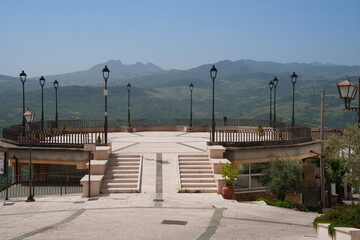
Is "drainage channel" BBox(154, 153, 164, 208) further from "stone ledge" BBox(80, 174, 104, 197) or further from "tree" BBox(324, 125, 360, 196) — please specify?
"tree" BBox(324, 125, 360, 196)

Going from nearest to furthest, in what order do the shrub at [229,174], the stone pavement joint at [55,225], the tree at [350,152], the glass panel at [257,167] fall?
the tree at [350,152], the stone pavement joint at [55,225], the shrub at [229,174], the glass panel at [257,167]

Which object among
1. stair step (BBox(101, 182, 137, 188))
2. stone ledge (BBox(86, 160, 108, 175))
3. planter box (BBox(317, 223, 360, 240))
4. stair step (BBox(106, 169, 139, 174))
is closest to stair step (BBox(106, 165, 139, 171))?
stair step (BBox(106, 169, 139, 174))

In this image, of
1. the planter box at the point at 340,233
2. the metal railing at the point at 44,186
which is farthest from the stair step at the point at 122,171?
the planter box at the point at 340,233

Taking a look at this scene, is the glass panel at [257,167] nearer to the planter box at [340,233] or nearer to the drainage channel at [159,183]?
the drainage channel at [159,183]

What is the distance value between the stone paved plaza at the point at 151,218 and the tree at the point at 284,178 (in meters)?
4.59

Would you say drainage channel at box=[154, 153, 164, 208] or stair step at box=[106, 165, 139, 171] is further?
stair step at box=[106, 165, 139, 171]

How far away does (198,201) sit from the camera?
54.9 feet

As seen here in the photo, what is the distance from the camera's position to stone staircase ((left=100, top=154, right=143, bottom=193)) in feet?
60.8

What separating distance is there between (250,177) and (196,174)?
5.33m

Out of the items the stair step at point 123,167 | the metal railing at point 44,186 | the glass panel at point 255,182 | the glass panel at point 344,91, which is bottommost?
the metal railing at point 44,186

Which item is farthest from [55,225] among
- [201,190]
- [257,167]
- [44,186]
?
[257,167]

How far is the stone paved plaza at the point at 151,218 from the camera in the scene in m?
11.6

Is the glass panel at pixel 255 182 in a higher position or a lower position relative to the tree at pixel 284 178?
lower

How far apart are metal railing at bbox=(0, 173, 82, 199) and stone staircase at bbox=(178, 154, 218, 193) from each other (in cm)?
611
